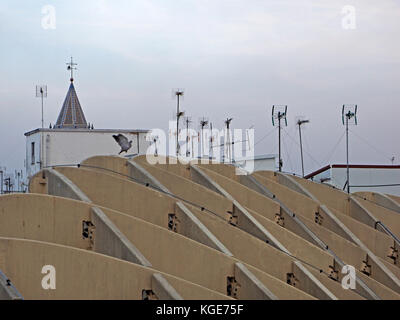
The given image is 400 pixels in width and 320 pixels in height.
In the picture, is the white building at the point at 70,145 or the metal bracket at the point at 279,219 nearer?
the metal bracket at the point at 279,219

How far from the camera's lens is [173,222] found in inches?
1022

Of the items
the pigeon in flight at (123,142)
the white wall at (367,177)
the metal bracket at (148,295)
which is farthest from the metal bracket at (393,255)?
the metal bracket at (148,295)

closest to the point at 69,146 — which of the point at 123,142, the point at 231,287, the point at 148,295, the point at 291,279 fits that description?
the point at 123,142

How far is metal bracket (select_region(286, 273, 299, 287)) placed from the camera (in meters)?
25.8

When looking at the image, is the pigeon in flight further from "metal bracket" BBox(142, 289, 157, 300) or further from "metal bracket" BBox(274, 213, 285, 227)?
"metal bracket" BBox(142, 289, 157, 300)

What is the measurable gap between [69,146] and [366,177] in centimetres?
1688

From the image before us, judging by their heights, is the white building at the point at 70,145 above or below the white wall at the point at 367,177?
above

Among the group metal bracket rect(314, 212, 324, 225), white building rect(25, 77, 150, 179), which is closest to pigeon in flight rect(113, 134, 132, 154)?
white building rect(25, 77, 150, 179)

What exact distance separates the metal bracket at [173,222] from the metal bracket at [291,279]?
398 centimetres

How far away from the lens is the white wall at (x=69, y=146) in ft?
141

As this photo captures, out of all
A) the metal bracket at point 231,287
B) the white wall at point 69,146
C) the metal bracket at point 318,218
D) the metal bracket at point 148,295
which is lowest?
the metal bracket at point 231,287

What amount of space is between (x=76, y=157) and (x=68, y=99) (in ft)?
28.6

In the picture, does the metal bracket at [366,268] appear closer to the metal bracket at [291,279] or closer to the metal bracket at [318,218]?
the metal bracket at [318,218]
